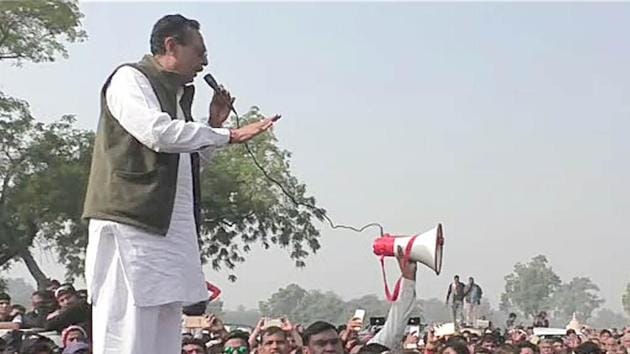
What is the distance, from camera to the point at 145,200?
3570 millimetres

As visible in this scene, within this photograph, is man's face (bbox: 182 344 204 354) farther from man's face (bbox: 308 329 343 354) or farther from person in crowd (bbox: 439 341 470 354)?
person in crowd (bbox: 439 341 470 354)

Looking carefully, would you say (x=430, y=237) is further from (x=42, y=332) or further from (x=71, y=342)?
(x=42, y=332)

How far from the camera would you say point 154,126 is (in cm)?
349

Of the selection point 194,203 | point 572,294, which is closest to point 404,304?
point 194,203

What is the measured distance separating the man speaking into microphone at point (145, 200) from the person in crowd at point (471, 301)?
17106 millimetres

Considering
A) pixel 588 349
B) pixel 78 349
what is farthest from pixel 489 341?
pixel 78 349

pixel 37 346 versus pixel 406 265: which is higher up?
pixel 406 265

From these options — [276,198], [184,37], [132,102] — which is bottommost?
[132,102]

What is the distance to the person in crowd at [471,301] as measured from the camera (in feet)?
67.1

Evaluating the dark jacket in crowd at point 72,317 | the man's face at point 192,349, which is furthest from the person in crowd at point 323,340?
the dark jacket in crowd at point 72,317

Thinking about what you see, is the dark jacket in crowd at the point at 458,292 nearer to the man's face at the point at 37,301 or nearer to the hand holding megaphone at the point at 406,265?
the man's face at the point at 37,301

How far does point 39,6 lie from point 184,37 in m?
29.8

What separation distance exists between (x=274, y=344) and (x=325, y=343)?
776mm

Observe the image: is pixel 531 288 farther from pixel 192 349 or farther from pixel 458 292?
pixel 192 349
